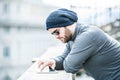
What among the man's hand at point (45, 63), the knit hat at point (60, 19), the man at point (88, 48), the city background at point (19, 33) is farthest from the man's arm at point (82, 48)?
the city background at point (19, 33)

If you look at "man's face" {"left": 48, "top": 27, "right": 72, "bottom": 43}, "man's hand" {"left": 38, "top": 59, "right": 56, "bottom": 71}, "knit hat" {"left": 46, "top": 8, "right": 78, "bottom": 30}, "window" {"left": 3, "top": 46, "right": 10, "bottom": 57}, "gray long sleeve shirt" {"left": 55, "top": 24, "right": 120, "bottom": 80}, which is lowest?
Result: "window" {"left": 3, "top": 46, "right": 10, "bottom": 57}

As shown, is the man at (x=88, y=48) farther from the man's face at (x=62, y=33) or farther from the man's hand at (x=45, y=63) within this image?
the man's hand at (x=45, y=63)

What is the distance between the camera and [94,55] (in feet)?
6.47

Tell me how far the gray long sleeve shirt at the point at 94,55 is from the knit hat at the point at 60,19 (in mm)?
60

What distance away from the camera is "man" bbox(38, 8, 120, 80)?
1939 mm

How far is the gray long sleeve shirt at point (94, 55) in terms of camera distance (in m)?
1.93

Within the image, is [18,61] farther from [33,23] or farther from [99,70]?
[99,70]

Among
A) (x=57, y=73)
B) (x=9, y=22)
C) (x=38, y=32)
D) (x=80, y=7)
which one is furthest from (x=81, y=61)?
(x=38, y=32)

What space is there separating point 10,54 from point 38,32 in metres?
3.10

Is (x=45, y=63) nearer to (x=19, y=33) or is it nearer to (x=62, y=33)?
(x=62, y=33)

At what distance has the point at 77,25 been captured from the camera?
2.01 metres

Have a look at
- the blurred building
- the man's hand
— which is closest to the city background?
the blurred building

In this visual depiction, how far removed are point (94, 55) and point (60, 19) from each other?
279 millimetres

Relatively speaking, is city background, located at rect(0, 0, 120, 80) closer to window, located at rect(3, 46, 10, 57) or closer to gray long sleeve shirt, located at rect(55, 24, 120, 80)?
window, located at rect(3, 46, 10, 57)
